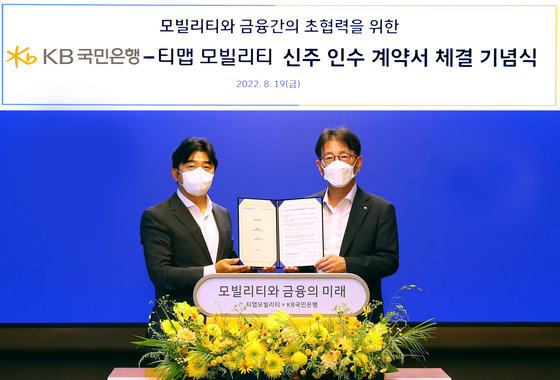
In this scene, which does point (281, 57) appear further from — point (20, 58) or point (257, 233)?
point (257, 233)

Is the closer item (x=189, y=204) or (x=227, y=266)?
(x=227, y=266)

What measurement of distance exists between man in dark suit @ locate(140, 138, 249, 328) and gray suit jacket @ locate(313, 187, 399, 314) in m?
0.59

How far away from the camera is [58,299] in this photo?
3838 mm

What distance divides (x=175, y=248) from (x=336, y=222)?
2.61 feet

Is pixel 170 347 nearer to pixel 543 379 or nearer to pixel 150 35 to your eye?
pixel 150 35

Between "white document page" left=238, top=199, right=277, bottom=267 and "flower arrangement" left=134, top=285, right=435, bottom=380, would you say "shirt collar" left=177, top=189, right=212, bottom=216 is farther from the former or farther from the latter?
"flower arrangement" left=134, top=285, right=435, bottom=380

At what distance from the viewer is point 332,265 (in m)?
3.19

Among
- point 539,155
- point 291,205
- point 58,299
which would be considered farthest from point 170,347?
point 539,155

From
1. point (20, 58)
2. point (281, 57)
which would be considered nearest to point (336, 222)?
point (281, 57)

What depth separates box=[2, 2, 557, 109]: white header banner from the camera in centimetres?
389

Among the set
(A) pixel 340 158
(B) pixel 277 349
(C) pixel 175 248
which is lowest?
(B) pixel 277 349

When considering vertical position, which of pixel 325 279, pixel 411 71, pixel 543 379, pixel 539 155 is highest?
pixel 411 71

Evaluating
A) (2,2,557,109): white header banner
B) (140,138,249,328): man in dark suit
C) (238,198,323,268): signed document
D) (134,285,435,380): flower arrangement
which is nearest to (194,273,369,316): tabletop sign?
(134,285,435,380): flower arrangement

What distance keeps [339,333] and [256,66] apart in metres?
2.26
